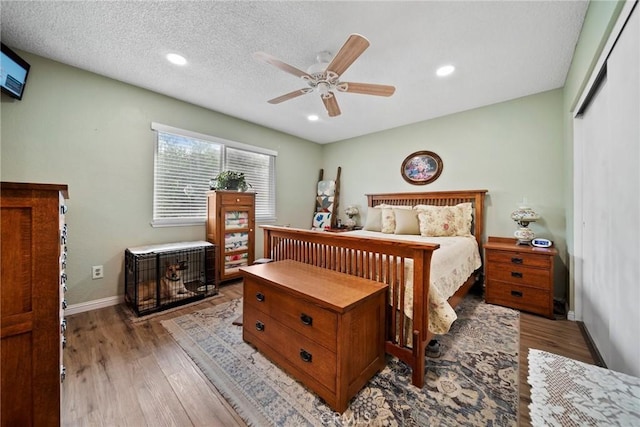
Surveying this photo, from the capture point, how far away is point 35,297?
0.87 m

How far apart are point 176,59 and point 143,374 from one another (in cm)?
268

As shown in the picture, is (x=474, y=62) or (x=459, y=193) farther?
(x=459, y=193)

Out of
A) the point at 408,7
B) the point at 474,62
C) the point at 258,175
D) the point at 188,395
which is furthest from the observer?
the point at 258,175

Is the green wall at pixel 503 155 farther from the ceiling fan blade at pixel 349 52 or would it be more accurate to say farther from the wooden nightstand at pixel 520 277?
the ceiling fan blade at pixel 349 52

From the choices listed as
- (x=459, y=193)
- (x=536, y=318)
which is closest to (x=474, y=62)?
(x=459, y=193)

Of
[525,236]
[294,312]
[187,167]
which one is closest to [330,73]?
[294,312]

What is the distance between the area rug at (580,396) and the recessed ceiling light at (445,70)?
8.41 feet

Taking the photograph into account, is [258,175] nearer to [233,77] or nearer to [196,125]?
[196,125]

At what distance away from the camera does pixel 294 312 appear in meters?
Answer: 1.54

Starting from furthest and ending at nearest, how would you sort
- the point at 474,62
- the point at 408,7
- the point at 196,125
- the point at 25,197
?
the point at 196,125, the point at 474,62, the point at 408,7, the point at 25,197

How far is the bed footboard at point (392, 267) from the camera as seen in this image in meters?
1.49

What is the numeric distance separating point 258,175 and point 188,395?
331 cm

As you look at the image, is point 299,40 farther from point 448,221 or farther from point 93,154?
point 448,221

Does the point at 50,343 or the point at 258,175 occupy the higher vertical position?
the point at 258,175
